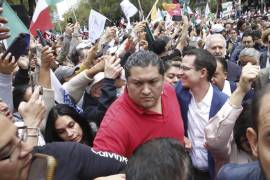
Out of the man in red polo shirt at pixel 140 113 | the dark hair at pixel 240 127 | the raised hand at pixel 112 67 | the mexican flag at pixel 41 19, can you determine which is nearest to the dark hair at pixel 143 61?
the man in red polo shirt at pixel 140 113

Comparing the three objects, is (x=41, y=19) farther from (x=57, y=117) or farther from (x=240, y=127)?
(x=240, y=127)

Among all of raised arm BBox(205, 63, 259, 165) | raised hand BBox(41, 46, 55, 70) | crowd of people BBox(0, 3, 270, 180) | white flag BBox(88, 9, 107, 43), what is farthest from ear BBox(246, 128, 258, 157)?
white flag BBox(88, 9, 107, 43)

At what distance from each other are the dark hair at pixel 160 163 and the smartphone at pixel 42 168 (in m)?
0.28

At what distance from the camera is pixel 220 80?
4.04 m

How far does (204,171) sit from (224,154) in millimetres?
589

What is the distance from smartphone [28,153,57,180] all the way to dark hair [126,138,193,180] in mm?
281

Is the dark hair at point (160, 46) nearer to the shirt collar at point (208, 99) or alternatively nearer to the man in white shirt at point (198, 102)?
the man in white shirt at point (198, 102)

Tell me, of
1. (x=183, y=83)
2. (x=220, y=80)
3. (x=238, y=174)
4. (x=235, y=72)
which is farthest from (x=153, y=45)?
(x=238, y=174)

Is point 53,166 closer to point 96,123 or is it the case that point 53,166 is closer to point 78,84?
point 96,123

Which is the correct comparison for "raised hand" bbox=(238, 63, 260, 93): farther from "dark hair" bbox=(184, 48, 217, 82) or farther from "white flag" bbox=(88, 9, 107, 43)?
"white flag" bbox=(88, 9, 107, 43)

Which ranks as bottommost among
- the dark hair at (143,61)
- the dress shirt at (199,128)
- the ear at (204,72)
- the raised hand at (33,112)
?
the dress shirt at (199,128)

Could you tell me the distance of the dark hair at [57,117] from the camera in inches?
124

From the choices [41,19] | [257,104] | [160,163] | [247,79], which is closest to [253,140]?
[257,104]

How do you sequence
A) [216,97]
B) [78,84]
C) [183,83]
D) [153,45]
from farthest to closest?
[153,45] < [78,84] < [183,83] < [216,97]
